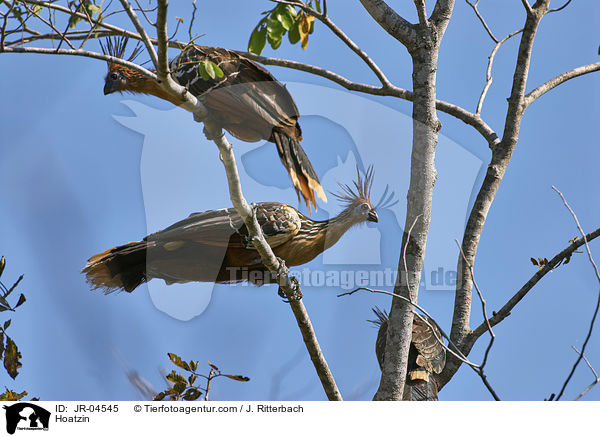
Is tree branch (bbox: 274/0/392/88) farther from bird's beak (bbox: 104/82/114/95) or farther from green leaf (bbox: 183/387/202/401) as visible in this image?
green leaf (bbox: 183/387/202/401)

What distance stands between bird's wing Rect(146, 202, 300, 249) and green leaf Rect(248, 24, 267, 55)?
38.2 inches

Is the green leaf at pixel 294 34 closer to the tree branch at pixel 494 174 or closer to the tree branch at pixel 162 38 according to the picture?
the tree branch at pixel 162 38

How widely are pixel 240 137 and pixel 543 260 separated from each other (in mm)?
1714

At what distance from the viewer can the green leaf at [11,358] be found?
7.09 feet

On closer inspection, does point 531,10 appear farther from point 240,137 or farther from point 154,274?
point 154,274

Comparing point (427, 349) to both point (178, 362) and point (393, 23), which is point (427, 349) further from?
point (393, 23)

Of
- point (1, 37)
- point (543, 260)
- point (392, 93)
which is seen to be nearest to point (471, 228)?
point (543, 260)

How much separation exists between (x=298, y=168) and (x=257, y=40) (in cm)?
62

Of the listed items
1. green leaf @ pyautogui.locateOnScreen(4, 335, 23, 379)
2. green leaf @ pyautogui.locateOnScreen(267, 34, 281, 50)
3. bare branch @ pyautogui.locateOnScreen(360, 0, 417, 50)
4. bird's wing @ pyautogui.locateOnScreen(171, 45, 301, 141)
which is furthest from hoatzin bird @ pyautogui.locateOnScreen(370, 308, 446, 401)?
green leaf @ pyautogui.locateOnScreen(4, 335, 23, 379)

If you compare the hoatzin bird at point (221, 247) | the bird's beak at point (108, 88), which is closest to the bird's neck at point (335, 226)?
the hoatzin bird at point (221, 247)

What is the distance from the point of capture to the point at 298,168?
2.40 metres

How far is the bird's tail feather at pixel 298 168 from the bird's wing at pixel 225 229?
0.39m

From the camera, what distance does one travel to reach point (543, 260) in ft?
9.27
